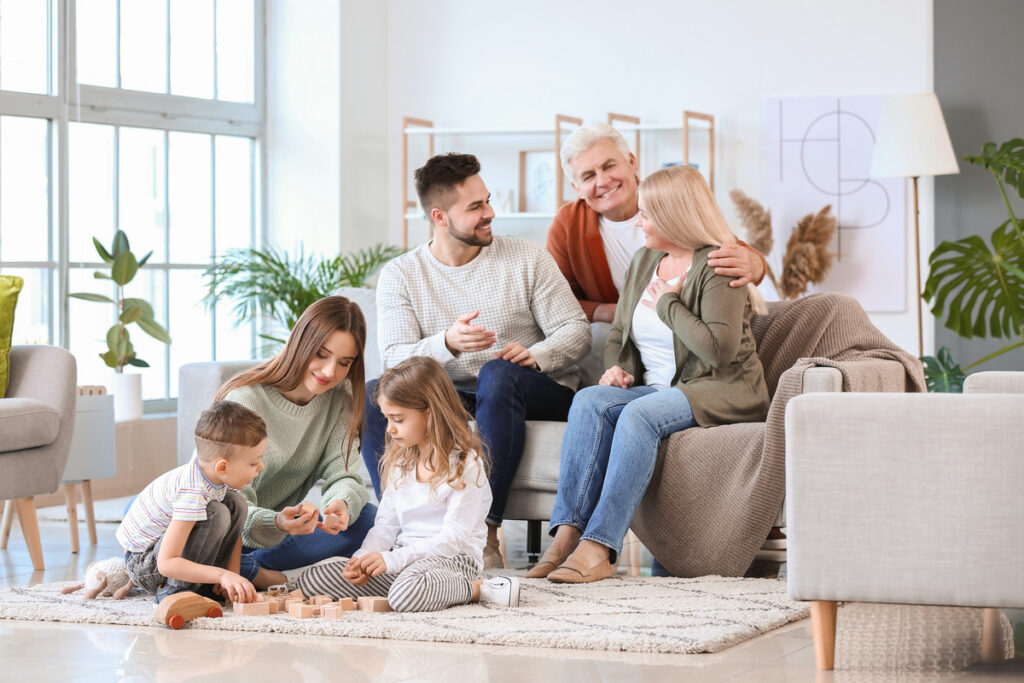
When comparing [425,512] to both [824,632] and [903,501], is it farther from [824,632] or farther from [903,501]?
[903,501]

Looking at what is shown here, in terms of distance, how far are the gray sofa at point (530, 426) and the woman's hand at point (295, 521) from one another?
773 mm

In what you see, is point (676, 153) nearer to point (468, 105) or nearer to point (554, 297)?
point (468, 105)

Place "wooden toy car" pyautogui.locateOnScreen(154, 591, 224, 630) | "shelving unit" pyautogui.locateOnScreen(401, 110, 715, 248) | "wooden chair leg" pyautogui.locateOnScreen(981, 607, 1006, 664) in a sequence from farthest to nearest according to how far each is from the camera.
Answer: "shelving unit" pyautogui.locateOnScreen(401, 110, 715, 248)
"wooden toy car" pyautogui.locateOnScreen(154, 591, 224, 630)
"wooden chair leg" pyautogui.locateOnScreen(981, 607, 1006, 664)

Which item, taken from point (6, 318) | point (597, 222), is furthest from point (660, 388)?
point (6, 318)

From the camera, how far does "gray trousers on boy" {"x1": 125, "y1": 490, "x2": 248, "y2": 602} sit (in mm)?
2846

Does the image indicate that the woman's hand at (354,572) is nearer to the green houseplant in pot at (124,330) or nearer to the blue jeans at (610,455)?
the blue jeans at (610,455)

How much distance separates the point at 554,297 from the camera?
3.75 metres

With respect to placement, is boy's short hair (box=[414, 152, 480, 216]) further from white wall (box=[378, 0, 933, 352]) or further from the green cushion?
white wall (box=[378, 0, 933, 352])

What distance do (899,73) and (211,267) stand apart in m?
3.22

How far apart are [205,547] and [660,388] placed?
127 centimetres

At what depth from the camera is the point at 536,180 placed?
6.61 m

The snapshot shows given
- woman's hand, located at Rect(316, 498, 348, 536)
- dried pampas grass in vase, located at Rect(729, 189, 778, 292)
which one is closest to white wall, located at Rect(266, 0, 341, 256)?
dried pampas grass in vase, located at Rect(729, 189, 778, 292)

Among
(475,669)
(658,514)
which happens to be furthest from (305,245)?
(475,669)

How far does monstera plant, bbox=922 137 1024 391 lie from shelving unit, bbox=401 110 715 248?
119cm
